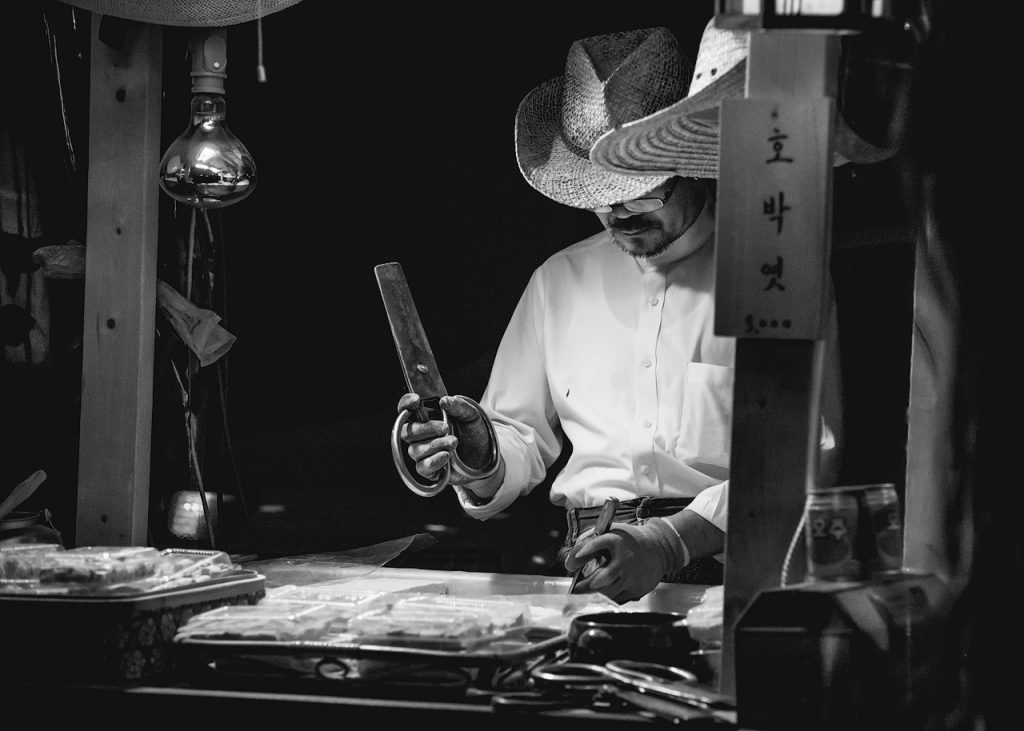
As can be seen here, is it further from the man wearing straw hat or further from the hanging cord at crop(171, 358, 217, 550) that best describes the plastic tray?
the hanging cord at crop(171, 358, 217, 550)

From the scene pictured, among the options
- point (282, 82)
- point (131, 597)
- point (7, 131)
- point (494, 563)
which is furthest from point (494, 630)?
point (282, 82)

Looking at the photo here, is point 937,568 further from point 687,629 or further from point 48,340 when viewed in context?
point 48,340

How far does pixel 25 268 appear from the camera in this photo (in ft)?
10.9

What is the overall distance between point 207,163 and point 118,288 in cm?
35

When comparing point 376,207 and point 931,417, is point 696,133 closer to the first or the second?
point 931,417

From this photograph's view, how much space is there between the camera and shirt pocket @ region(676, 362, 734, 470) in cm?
346

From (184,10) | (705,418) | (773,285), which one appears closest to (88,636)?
(773,285)

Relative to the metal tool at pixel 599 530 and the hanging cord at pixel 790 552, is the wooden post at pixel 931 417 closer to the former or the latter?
the hanging cord at pixel 790 552

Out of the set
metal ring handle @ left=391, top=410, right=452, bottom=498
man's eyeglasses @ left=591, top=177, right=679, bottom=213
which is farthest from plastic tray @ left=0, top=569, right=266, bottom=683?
man's eyeglasses @ left=591, top=177, right=679, bottom=213

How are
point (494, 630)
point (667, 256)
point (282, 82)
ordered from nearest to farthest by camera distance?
point (494, 630) → point (667, 256) → point (282, 82)

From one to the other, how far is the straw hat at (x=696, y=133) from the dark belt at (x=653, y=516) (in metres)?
1.00

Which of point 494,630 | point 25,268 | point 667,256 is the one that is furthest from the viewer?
point 667,256

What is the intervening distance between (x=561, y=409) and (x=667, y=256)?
23.2 inches

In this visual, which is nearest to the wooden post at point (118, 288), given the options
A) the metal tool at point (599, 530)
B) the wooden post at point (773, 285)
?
the metal tool at point (599, 530)
